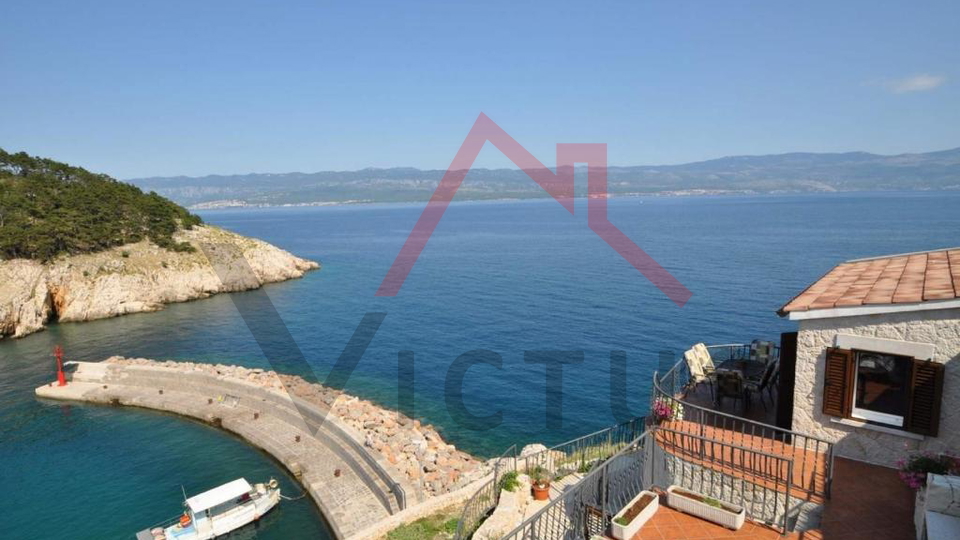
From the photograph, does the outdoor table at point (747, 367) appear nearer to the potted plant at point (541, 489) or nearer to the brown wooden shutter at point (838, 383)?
the brown wooden shutter at point (838, 383)

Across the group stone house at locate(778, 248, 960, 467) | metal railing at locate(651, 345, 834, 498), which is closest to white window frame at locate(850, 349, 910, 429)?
stone house at locate(778, 248, 960, 467)

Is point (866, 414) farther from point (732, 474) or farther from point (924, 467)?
point (732, 474)

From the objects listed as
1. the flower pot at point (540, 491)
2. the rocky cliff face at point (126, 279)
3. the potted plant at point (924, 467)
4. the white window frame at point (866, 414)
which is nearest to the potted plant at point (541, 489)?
the flower pot at point (540, 491)

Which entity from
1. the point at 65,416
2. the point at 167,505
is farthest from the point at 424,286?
the point at 167,505

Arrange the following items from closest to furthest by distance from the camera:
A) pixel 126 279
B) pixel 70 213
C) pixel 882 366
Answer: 1. pixel 882 366
2. pixel 126 279
3. pixel 70 213

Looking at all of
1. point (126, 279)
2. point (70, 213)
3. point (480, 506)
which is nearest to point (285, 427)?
point (480, 506)

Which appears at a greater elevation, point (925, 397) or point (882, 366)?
point (882, 366)

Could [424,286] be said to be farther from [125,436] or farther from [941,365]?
[941,365]
